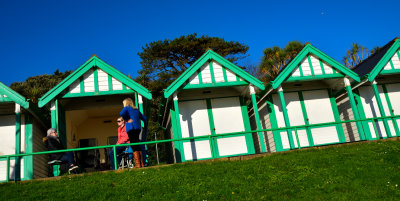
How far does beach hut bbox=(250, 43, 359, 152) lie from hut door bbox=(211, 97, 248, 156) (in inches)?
57.8

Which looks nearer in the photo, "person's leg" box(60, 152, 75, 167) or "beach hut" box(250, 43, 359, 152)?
"person's leg" box(60, 152, 75, 167)

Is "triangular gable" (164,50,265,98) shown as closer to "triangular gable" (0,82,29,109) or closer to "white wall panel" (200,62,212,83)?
"white wall panel" (200,62,212,83)

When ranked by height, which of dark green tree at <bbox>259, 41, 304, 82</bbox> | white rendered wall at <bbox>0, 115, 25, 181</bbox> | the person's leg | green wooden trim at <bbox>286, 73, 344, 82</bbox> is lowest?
the person's leg

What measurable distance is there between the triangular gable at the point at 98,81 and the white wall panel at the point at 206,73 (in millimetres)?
2529

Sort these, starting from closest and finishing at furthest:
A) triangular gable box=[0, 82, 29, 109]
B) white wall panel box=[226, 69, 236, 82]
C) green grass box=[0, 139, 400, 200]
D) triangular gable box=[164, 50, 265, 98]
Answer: green grass box=[0, 139, 400, 200]
triangular gable box=[0, 82, 29, 109]
triangular gable box=[164, 50, 265, 98]
white wall panel box=[226, 69, 236, 82]

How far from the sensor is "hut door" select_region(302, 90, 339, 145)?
17266mm

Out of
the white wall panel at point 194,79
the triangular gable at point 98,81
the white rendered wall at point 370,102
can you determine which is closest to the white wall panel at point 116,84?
the triangular gable at point 98,81

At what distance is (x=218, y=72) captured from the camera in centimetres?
1639

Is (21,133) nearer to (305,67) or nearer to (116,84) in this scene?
(116,84)

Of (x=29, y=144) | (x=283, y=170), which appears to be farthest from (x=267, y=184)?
(x=29, y=144)

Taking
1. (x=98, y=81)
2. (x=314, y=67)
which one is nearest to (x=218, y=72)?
(x=314, y=67)

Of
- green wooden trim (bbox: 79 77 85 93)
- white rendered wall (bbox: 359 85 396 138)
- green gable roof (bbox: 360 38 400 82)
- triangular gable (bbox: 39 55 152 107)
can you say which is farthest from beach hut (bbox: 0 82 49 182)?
white rendered wall (bbox: 359 85 396 138)

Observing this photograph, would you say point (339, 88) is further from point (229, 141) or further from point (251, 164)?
point (251, 164)

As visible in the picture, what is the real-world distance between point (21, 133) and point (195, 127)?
7.19 metres
